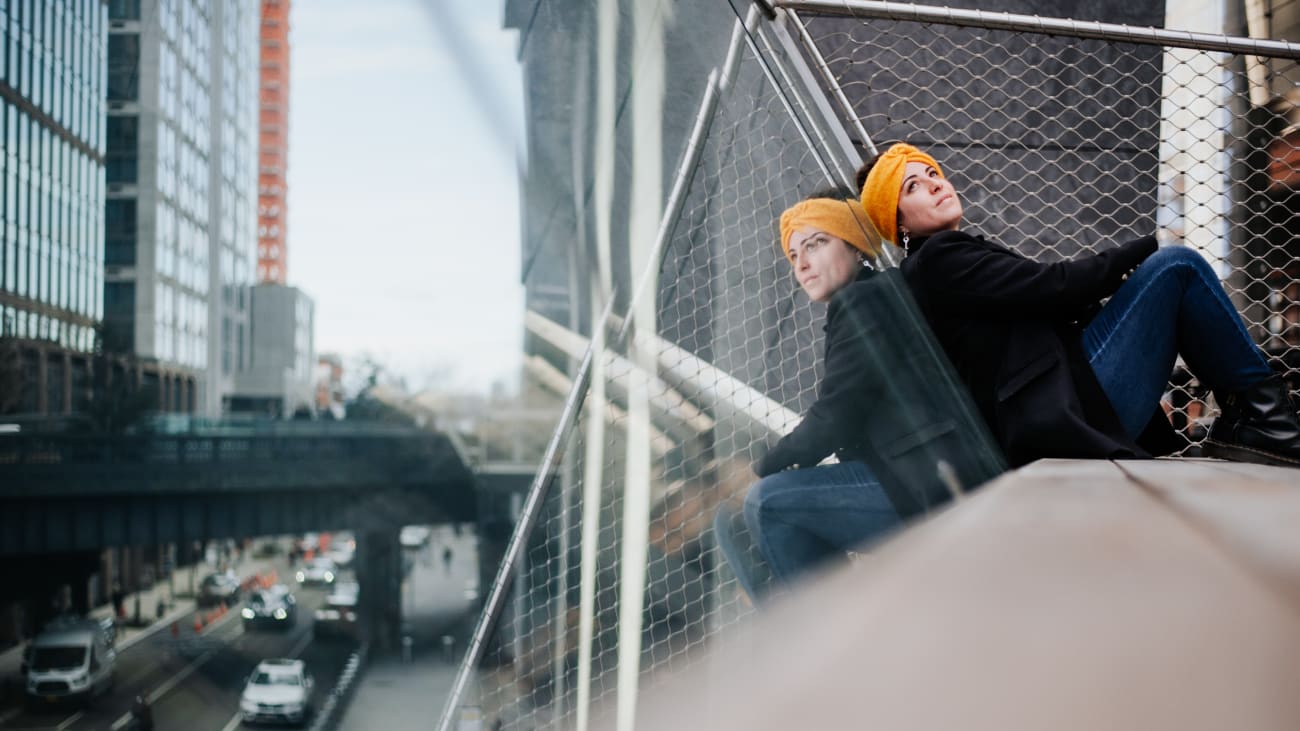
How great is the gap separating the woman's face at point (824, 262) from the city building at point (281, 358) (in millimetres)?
776

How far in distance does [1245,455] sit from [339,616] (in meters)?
1.27

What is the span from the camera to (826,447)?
1308mm

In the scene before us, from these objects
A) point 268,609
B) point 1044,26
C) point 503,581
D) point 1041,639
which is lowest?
point 503,581

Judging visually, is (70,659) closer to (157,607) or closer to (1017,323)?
(157,607)

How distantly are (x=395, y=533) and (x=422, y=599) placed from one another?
9 cm

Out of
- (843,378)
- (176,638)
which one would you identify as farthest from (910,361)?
(176,638)

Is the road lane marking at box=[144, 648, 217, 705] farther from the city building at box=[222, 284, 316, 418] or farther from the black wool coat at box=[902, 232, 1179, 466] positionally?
the black wool coat at box=[902, 232, 1179, 466]

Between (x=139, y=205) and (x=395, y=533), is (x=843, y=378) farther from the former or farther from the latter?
(x=139, y=205)

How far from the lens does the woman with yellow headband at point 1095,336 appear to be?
1336mm

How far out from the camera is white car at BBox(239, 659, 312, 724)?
4.19 ft

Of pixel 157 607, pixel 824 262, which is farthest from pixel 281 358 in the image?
pixel 824 262

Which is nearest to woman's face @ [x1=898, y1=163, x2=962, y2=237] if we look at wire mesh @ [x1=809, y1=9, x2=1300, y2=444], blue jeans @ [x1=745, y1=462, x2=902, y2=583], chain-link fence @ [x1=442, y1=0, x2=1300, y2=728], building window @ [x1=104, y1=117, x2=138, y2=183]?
chain-link fence @ [x1=442, y1=0, x2=1300, y2=728]

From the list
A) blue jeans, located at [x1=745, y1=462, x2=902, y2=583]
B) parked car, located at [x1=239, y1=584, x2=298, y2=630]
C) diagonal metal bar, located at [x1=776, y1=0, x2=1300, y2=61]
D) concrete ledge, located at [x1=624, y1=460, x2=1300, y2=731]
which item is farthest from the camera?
diagonal metal bar, located at [x1=776, y1=0, x2=1300, y2=61]

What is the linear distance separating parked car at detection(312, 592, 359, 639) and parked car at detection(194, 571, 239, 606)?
11 cm
